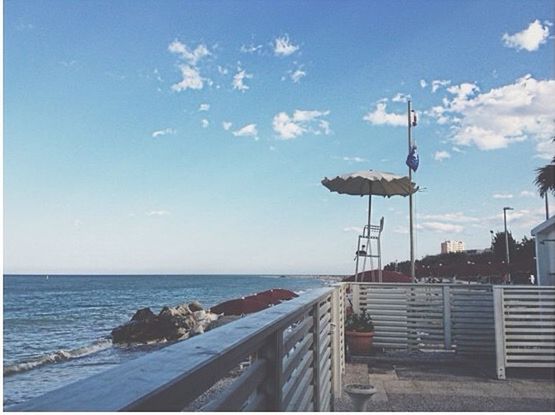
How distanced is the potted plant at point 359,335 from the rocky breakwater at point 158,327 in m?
11.3

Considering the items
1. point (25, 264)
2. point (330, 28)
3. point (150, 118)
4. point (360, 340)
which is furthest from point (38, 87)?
point (360, 340)

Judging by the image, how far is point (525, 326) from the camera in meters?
4.73

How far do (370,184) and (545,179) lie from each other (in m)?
13.9

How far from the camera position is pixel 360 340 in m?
5.48

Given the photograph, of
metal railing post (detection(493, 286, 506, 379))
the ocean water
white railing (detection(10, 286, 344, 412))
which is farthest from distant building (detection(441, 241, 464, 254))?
white railing (detection(10, 286, 344, 412))

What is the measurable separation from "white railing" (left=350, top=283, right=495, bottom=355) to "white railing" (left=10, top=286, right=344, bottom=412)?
3.71 meters

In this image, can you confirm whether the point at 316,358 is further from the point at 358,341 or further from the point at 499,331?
the point at 358,341

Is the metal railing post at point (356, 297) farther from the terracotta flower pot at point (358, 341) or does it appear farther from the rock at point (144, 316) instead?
the rock at point (144, 316)

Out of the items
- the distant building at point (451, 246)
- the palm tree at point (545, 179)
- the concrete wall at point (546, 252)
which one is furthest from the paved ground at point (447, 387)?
the distant building at point (451, 246)


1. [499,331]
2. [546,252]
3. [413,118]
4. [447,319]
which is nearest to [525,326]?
[499,331]

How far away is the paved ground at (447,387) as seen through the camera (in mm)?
3793

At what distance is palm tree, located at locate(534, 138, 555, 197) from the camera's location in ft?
57.3

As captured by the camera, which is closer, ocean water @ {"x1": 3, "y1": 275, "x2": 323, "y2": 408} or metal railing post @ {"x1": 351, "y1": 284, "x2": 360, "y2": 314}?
metal railing post @ {"x1": 351, "y1": 284, "x2": 360, "y2": 314}

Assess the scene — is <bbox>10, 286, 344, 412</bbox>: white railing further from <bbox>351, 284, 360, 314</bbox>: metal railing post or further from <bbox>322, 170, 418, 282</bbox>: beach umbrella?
<bbox>322, 170, 418, 282</bbox>: beach umbrella
